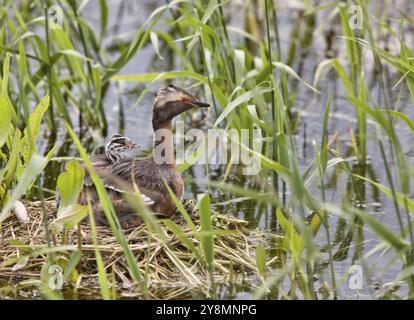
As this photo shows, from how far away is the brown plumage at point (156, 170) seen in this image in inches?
242

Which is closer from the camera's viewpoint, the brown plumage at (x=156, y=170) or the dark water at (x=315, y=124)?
the dark water at (x=315, y=124)

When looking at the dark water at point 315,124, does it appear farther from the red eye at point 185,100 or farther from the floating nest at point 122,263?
the red eye at point 185,100

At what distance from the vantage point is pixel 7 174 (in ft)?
19.2

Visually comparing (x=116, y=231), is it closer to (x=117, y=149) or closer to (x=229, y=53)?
(x=117, y=149)

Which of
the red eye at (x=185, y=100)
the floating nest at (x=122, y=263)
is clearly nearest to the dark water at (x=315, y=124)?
the floating nest at (x=122, y=263)

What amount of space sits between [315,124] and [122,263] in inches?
129

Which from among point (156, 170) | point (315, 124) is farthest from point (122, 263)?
point (315, 124)

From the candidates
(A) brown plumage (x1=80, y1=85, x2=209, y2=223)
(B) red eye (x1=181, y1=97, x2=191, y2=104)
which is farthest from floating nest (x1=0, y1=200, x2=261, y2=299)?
(B) red eye (x1=181, y1=97, x2=191, y2=104)

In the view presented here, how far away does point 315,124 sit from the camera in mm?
8570

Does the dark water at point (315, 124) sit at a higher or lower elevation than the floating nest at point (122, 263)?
higher

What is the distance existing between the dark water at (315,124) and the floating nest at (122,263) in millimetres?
210

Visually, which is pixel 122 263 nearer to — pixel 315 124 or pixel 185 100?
pixel 185 100

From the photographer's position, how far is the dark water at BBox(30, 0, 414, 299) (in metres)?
5.97

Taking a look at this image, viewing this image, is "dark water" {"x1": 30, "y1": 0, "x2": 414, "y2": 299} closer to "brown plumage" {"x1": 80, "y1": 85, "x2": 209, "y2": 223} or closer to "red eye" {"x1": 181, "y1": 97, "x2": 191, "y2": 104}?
"brown plumage" {"x1": 80, "y1": 85, "x2": 209, "y2": 223}
